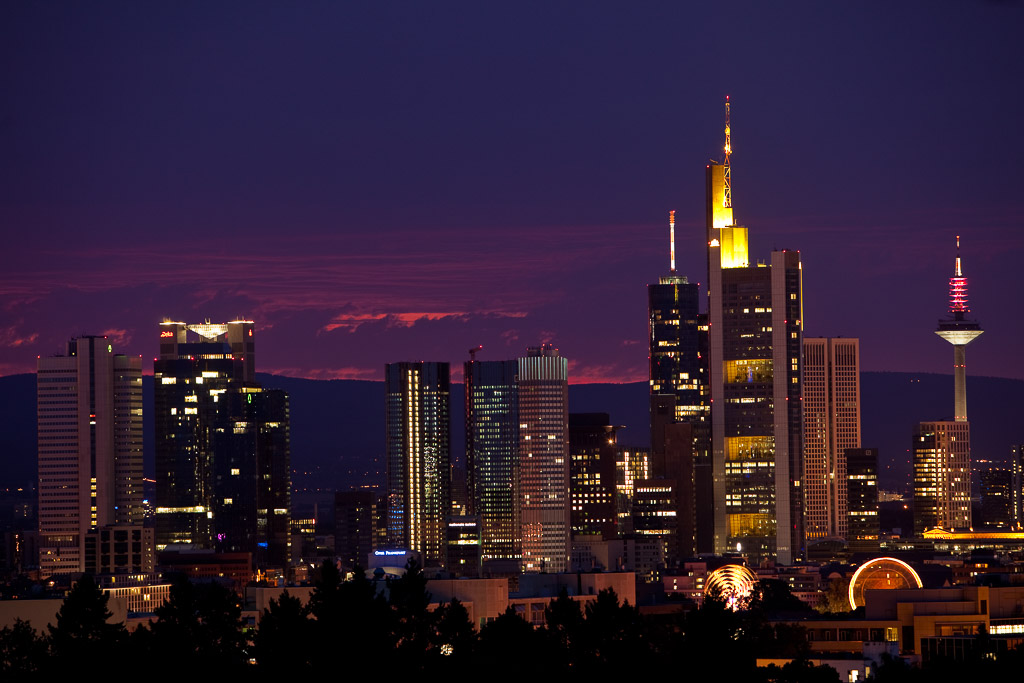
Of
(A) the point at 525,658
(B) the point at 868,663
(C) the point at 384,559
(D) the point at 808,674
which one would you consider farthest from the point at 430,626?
(C) the point at 384,559

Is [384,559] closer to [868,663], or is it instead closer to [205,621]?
[868,663]

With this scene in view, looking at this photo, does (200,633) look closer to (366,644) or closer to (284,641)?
(284,641)

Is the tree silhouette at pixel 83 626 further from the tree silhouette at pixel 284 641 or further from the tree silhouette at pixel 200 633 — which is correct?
the tree silhouette at pixel 284 641

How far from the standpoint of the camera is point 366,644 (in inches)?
2945

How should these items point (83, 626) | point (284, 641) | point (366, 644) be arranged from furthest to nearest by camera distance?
point (83, 626)
point (284, 641)
point (366, 644)

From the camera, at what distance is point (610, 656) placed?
8000cm

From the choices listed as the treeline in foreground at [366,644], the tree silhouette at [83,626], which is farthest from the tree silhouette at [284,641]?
the tree silhouette at [83,626]

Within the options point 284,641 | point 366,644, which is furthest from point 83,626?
point 366,644

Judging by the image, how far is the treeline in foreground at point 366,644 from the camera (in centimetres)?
7406

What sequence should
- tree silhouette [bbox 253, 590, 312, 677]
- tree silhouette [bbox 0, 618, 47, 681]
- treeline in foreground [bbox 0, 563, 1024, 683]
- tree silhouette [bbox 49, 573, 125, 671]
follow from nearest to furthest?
tree silhouette [bbox 253, 590, 312, 677] → treeline in foreground [bbox 0, 563, 1024, 683] → tree silhouette [bbox 49, 573, 125, 671] → tree silhouette [bbox 0, 618, 47, 681]

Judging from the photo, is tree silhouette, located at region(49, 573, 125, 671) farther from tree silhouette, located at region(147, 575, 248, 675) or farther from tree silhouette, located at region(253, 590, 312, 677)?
tree silhouette, located at region(253, 590, 312, 677)

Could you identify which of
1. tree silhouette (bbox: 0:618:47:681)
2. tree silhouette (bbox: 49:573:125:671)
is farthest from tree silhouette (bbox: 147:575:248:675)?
tree silhouette (bbox: 0:618:47:681)

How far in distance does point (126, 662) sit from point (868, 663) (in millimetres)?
57763

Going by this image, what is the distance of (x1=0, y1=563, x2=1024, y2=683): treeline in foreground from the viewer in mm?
74062
